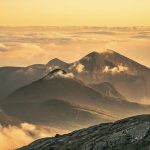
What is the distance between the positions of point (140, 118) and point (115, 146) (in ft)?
29.9

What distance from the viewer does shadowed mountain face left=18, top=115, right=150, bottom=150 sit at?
60062mm

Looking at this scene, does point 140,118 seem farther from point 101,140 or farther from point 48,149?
point 48,149

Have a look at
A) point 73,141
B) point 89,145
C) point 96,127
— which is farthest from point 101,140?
point 96,127

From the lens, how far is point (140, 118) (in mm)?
68375

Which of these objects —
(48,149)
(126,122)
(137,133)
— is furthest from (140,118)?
(48,149)

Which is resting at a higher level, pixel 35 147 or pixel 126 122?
pixel 126 122

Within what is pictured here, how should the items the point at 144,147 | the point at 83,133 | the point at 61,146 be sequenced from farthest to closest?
the point at 83,133
the point at 61,146
the point at 144,147

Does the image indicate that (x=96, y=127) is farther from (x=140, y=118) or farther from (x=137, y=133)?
(x=137, y=133)

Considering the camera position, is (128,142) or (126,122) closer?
(128,142)

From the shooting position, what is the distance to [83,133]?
7325cm

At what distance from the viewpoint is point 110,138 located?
62.5 m

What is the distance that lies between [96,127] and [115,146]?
1463 centimetres

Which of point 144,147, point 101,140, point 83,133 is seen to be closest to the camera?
point 144,147

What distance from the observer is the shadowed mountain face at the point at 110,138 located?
60.1m
